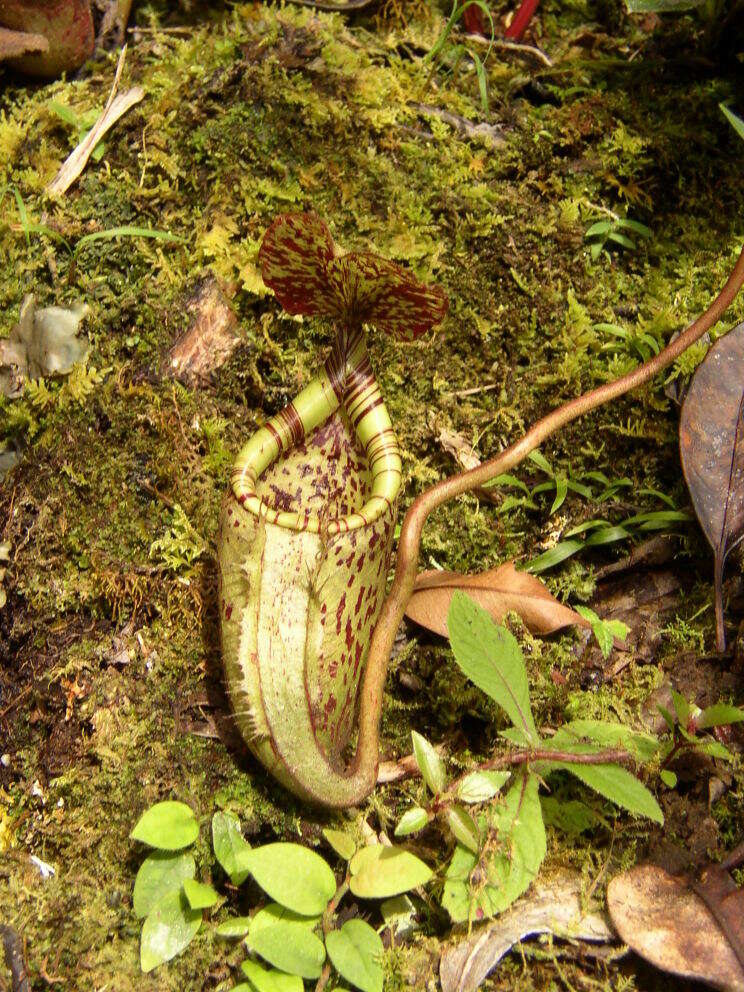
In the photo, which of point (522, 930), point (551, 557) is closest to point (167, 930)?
point (522, 930)

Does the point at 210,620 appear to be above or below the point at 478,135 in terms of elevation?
below

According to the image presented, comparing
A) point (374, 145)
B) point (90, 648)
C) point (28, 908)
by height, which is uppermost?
point (374, 145)

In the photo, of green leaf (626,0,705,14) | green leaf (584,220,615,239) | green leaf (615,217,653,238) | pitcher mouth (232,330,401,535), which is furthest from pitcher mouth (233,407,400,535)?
green leaf (626,0,705,14)

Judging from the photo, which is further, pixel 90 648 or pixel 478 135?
pixel 478 135

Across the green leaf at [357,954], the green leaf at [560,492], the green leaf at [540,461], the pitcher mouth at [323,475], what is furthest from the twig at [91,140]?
the green leaf at [357,954]

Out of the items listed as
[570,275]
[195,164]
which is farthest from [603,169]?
[195,164]

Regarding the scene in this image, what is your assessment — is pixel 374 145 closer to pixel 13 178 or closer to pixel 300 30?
pixel 300 30

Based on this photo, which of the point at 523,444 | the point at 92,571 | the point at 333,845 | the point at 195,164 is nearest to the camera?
the point at 333,845

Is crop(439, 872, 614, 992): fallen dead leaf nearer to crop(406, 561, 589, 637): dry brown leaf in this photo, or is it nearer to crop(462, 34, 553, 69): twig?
crop(406, 561, 589, 637): dry brown leaf
